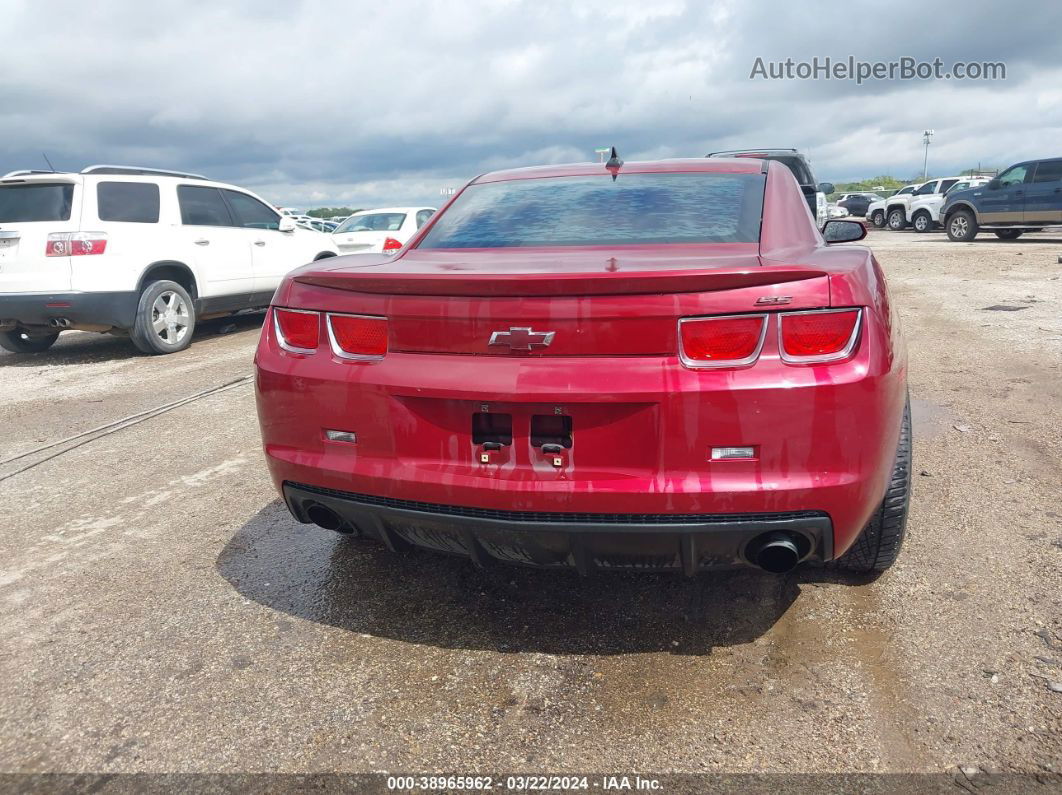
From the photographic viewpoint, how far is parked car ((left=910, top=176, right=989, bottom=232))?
26203 mm

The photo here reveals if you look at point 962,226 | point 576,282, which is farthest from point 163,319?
point 962,226

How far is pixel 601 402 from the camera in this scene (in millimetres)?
2109

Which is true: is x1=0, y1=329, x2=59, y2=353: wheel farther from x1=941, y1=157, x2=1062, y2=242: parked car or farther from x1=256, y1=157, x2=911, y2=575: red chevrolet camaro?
x1=941, y1=157, x2=1062, y2=242: parked car

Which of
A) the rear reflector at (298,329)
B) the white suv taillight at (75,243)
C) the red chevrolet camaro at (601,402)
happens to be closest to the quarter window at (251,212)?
the white suv taillight at (75,243)

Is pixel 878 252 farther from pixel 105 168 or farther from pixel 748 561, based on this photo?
pixel 748 561

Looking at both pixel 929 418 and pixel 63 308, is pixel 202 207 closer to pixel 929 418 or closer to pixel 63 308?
pixel 63 308

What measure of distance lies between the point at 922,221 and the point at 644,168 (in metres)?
27.4

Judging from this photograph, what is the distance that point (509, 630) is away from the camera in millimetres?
2629

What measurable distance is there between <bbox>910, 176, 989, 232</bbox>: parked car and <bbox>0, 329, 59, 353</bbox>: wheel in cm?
2580

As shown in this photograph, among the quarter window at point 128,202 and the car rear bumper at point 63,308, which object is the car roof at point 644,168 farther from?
→ the quarter window at point 128,202

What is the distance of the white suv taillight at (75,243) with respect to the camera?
7.27m

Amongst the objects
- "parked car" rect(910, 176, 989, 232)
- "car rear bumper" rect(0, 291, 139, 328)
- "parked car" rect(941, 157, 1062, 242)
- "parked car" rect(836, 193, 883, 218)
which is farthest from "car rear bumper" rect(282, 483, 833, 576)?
"parked car" rect(836, 193, 883, 218)

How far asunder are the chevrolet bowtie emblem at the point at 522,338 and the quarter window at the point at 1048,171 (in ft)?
66.7

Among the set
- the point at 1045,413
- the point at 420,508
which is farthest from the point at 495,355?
the point at 1045,413
